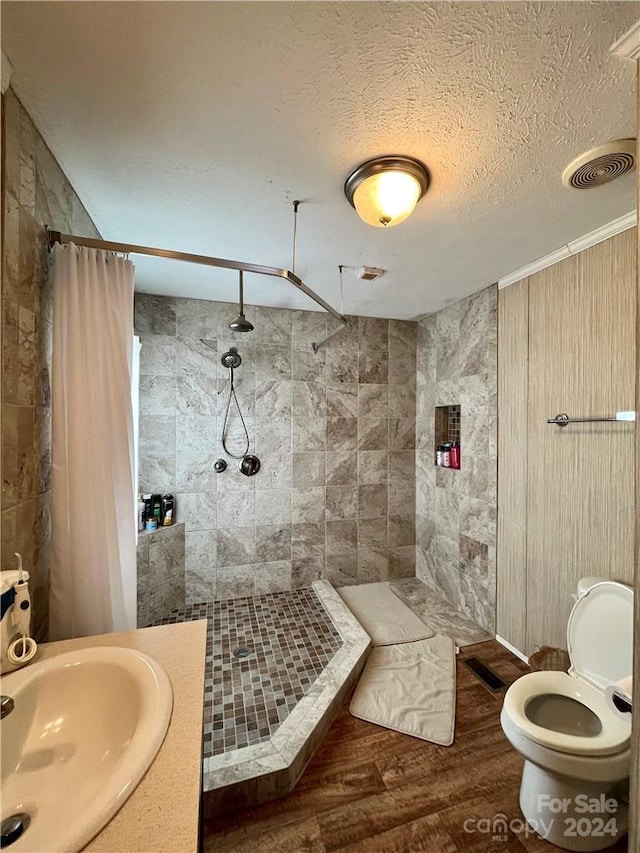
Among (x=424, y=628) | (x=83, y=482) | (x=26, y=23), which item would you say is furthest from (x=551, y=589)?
(x=26, y=23)

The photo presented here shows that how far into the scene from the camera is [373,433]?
3.20 m

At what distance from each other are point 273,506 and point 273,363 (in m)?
1.23

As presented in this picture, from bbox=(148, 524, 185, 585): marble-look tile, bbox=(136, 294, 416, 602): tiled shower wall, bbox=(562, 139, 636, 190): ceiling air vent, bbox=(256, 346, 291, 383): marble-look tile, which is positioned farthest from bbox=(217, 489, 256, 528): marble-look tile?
bbox=(562, 139, 636, 190): ceiling air vent

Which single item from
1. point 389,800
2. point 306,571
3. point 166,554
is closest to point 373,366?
point 306,571

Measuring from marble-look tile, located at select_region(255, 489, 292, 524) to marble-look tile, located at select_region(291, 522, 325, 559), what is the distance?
0.44 ft

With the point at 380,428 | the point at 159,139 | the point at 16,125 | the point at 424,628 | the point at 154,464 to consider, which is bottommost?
the point at 424,628

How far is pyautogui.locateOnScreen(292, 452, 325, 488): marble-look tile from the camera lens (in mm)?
2996

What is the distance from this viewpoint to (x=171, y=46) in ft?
2.85

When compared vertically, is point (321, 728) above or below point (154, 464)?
below

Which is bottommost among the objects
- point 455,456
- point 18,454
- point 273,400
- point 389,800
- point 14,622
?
point 389,800

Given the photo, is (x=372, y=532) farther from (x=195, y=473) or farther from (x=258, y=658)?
(x=195, y=473)

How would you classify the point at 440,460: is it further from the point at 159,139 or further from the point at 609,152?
the point at 159,139

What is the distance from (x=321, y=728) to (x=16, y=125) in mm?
2556

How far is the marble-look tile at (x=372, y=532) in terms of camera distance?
10.4ft
